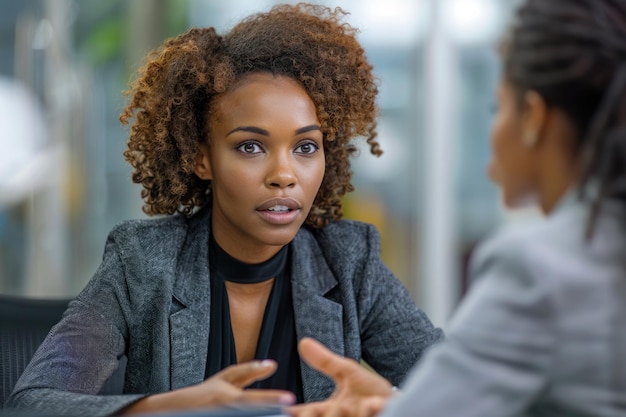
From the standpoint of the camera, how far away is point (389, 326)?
69.6 inches

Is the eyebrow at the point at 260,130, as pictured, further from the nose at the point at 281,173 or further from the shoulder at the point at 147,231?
the shoulder at the point at 147,231

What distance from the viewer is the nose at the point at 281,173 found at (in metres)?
1.63

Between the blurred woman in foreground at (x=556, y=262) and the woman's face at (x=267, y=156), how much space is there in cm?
67

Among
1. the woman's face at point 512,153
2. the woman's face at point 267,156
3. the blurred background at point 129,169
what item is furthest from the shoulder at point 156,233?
the blurred background at point 129,169

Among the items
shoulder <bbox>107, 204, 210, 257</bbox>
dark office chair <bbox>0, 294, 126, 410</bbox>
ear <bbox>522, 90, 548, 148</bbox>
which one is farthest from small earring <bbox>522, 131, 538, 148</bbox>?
dark office chair <bbox>0, 294, 126, 410</bbox>

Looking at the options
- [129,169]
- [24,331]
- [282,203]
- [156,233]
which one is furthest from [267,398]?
[129,169]

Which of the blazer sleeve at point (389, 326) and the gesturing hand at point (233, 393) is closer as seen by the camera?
the gesturing hand at point (233, 393)

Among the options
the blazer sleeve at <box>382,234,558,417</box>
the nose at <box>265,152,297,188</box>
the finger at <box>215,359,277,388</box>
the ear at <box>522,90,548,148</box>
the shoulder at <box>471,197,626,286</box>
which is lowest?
the finger at <box>215,359,277,388</box>

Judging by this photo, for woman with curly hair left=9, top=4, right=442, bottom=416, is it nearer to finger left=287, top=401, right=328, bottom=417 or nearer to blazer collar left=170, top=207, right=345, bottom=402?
blazer collar left=170, top=207, right=345, bottom=402

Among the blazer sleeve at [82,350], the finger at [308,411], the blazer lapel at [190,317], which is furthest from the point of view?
the blazer lapel at [190,317]

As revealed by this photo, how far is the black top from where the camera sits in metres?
1.71

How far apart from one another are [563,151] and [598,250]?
0.12 m

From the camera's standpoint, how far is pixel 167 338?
1.66m

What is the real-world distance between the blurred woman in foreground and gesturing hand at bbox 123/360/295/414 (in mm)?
291
